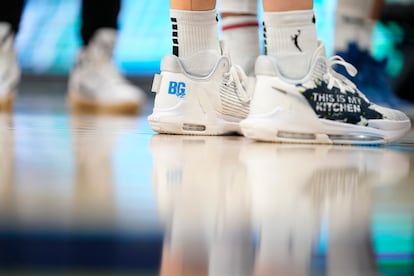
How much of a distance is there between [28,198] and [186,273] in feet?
0.88

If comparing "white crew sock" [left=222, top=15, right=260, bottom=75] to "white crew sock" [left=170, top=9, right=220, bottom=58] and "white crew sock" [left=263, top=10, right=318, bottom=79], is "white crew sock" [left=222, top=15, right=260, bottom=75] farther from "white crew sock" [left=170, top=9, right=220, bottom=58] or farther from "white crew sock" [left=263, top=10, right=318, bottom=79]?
"white crew sock" [left=263, top=10, right=318, bottom=79]

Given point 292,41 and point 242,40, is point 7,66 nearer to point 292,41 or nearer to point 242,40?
point 242,40

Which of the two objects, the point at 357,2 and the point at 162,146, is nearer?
the point at 162,146

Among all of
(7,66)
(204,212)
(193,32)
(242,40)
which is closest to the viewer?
(204,212)

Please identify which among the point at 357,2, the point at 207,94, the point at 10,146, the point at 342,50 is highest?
the point at 357,2

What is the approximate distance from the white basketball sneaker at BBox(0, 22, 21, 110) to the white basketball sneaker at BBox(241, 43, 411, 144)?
4.24 feet

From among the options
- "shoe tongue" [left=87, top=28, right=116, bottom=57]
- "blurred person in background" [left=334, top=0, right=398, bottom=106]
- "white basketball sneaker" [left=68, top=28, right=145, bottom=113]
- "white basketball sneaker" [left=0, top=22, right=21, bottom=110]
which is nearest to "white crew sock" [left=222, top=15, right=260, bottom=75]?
"blurred person in background" [left=334, top=0, right=398, bottom=106]

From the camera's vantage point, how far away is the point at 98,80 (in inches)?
116

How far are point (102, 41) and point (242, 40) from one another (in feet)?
4.46

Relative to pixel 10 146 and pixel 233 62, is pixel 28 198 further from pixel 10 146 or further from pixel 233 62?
pixel 233 62

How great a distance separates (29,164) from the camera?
3.29 ft

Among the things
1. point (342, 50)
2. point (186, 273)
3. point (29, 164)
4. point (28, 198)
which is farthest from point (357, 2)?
point (186, 273)

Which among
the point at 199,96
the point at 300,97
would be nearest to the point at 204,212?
the point at 300,97

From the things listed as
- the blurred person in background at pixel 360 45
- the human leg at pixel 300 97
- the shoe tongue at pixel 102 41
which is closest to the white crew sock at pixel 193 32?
the human leg at pixel 300 97
